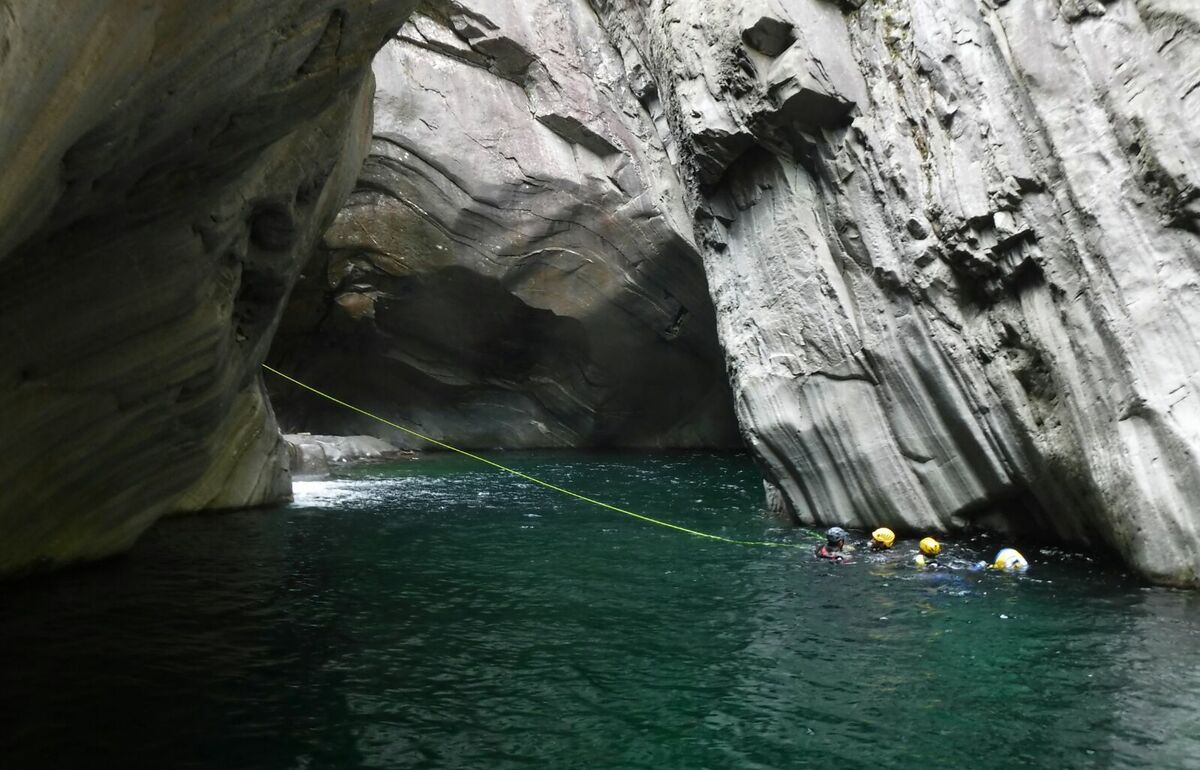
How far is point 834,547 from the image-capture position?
13891 mm

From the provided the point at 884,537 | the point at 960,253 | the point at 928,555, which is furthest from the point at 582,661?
the point at 960,253

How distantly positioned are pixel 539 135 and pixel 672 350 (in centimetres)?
Answer: 818

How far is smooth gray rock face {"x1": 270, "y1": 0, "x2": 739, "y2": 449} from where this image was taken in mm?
27719

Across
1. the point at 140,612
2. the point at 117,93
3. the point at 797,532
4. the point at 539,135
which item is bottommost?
the point at 140,612

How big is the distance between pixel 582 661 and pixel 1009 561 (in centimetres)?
667

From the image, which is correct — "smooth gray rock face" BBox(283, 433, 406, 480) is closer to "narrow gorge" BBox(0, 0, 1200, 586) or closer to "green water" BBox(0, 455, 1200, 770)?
"narrow gorge" BBox(0, 0, 1200, 586)

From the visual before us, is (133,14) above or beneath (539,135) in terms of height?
beneath

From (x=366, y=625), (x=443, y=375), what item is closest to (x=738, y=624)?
(x=366, y=625)

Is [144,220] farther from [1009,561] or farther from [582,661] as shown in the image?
[1009,561]

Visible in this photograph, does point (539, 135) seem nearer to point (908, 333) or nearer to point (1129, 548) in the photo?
point (908, 333)

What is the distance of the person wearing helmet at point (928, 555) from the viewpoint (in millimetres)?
13242

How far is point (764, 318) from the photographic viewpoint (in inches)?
707

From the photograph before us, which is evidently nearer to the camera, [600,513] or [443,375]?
[600,513]

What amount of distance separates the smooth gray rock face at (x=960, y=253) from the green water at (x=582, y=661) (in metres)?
1.48
